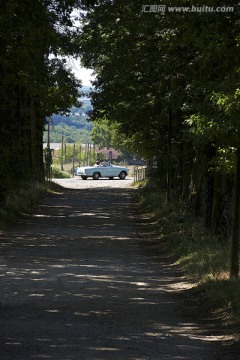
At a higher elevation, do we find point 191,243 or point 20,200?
point 20,200

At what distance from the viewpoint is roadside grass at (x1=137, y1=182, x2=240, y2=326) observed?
12344mm

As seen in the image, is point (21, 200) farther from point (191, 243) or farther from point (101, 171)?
point (101, 171)

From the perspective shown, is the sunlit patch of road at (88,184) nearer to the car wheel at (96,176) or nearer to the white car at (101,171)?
the white car at (101,171)

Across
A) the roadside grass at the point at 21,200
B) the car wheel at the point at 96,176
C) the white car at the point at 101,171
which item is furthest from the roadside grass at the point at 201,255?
the car wheel at the point at 96,176

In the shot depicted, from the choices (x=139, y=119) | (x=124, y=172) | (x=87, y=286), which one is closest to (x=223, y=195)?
(x=87, y=286)

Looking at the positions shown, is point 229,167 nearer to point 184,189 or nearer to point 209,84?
point 209,84

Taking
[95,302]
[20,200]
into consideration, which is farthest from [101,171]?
[95,302]

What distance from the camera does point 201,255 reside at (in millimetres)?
17547

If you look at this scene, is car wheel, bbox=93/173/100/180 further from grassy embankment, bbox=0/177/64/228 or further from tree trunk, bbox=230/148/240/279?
tree trunk, bbox=230/148/240/279

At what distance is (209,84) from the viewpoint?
13906 mm

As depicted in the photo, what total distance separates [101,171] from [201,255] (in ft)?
220

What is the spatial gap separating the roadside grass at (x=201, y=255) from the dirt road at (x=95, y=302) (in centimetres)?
32

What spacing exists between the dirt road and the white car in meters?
56.7

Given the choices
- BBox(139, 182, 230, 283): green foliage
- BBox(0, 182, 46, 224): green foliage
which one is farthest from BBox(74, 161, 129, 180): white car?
BBox(139, 182, 230, 283): green foliage
